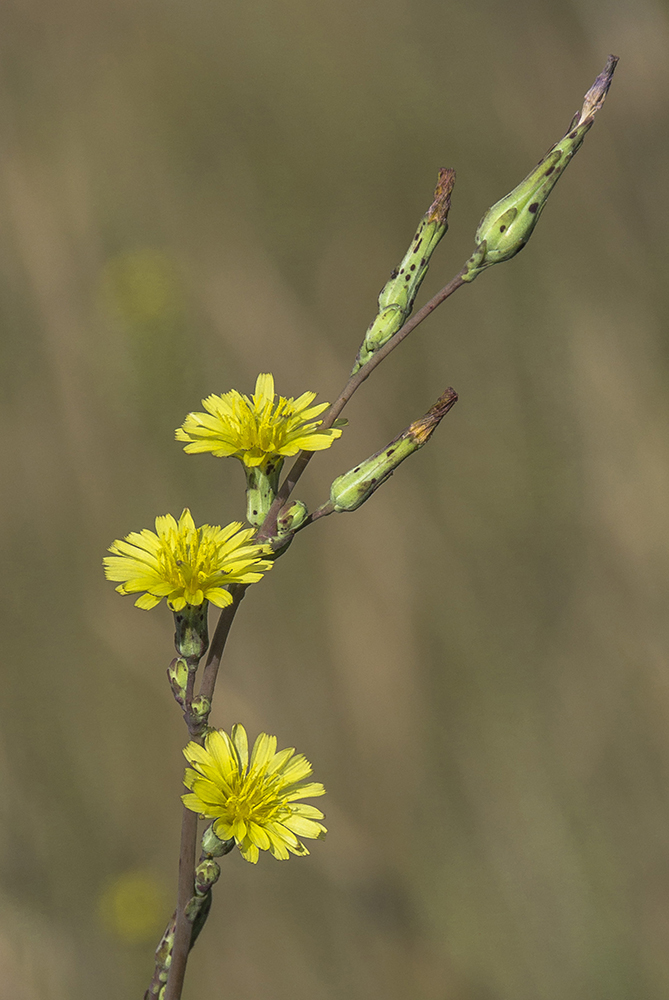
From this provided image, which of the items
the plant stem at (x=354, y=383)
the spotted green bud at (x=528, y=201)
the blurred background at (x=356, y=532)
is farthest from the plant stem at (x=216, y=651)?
the blurred background at (x=356, y=532)

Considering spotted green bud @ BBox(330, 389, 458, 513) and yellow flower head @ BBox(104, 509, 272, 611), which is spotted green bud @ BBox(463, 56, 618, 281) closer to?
spotted green bud @ BBox(330, 389, 458, 513)

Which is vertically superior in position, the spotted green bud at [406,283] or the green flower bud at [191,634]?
the spotted green bud at [406,283]

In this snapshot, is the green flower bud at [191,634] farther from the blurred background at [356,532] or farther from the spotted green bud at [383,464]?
the blurred background at [356,532]

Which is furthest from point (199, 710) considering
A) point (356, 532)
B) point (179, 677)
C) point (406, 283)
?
point (356, 532)

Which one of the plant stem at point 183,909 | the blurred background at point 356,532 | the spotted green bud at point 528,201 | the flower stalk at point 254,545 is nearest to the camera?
the plant stem at point 183,909

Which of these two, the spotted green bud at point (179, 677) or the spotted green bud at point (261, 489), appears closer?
the spotted green bud at point (179, 677)

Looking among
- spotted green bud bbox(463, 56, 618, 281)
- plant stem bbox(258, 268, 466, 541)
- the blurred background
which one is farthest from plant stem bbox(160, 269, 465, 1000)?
the blurred background

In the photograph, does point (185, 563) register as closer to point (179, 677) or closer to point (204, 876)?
point (179, 677)
